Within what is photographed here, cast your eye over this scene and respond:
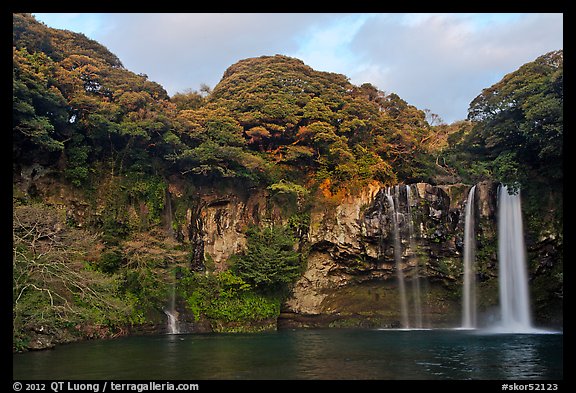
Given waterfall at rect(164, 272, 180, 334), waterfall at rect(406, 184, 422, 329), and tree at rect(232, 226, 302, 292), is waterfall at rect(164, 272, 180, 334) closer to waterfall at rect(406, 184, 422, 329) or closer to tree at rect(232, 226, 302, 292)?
tree at rect(232, 226, 302, 292)

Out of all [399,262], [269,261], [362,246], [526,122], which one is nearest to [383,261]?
[399,262]

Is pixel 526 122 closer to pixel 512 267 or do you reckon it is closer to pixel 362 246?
pixel 512 267

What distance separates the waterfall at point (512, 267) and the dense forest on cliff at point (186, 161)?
919mm

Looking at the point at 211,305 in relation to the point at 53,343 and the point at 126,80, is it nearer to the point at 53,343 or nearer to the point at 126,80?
the point at 53,343

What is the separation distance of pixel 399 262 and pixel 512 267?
5.06 m

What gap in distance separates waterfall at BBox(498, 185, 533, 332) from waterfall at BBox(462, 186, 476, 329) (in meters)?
1.28

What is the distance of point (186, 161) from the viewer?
2352 centimetres

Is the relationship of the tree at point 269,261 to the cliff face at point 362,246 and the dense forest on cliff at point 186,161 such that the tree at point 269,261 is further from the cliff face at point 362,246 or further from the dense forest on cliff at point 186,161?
the cliff face at point 362,246

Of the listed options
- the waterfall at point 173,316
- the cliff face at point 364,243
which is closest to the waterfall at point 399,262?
the cliff face at point 364,243

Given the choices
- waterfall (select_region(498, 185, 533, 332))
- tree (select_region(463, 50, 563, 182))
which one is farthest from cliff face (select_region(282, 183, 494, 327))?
tree (select_region(463, 50, 563, 182))

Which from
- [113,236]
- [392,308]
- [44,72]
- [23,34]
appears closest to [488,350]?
[392,308]

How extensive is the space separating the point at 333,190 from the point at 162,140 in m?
9.07

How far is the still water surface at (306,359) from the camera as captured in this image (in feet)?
33.1

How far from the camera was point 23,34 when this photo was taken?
20.5 meters
